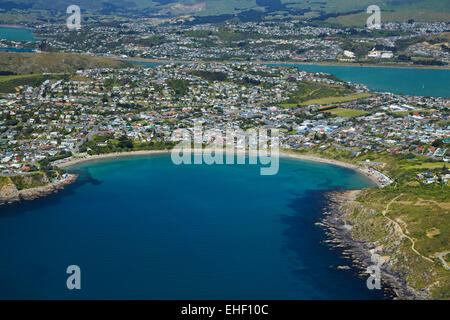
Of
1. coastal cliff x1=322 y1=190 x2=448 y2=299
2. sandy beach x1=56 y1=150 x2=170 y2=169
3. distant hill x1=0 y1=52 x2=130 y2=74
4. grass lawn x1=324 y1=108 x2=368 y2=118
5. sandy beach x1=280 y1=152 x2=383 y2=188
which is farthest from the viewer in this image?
distant hill x1=0 y1=52 x2=130 y2=74

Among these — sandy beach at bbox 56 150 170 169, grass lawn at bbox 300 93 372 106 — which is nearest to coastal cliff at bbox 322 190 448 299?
sandy beach at bbox 56 150 170 169

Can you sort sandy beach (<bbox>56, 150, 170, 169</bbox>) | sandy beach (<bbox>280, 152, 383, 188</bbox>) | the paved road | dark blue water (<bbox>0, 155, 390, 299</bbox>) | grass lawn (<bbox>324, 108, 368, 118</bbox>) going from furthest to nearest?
grass lawn (<bbox>324, 108, 368, 118</bbox>)
sandy beach (<bbox>56, 150, 170, 169</bbox>)
sandy beach (<bbox>280, 152, 383, 188</bbox>)
dark blue water (<bbox>0, 155, 390, 299</bbox>)
the paved road

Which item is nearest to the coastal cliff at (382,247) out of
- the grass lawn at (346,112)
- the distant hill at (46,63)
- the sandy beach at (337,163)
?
the sandy beach at (337,163)

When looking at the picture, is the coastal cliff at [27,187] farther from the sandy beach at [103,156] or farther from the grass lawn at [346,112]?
the grass lawn at [346,112]

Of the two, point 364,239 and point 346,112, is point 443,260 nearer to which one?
point 364,239

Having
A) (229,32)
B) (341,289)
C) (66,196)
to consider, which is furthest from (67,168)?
(229,32)

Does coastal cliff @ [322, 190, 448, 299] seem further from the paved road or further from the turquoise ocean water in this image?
the turquoise ocean water

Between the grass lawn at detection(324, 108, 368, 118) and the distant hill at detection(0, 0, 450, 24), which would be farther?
the distant hill at detection(0, 0, 450, 24)
